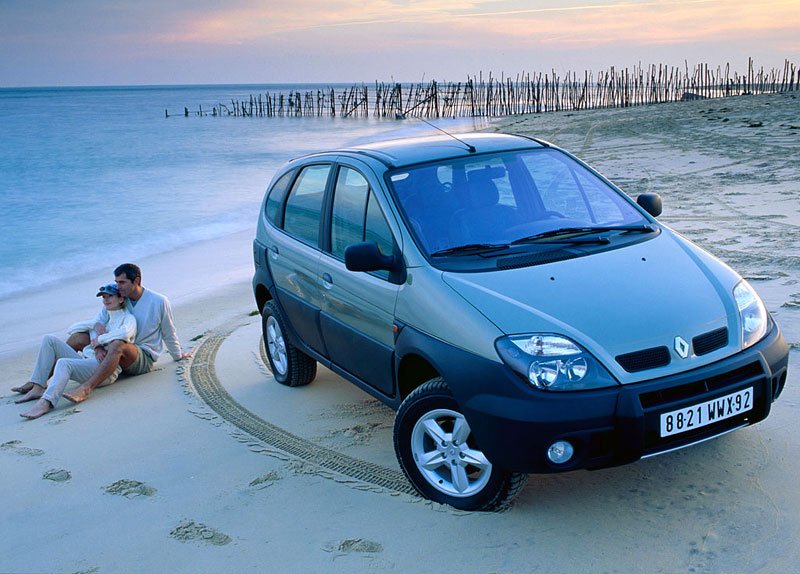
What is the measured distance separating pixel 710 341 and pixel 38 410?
4.81m

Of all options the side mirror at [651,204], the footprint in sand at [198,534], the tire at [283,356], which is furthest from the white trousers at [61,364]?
the side mirror at [651,204]

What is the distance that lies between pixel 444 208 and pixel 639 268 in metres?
1.10

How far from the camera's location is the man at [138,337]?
662 cm

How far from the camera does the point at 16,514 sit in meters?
4.38

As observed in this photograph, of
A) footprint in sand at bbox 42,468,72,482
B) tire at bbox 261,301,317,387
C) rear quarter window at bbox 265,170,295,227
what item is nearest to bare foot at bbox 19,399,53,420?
footprint in sand at bbox 42,468,72,482

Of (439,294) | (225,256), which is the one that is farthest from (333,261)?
(225,256)

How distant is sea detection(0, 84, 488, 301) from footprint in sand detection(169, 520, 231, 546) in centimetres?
1048

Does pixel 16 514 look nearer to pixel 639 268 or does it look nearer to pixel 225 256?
pixel 639 268

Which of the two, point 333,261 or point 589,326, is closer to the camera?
point 589,326

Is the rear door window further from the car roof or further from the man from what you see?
the man

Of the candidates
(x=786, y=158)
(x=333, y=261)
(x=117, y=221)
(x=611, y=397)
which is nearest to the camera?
(x=611, y=397)

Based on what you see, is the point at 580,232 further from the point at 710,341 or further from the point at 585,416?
the point at 585,416

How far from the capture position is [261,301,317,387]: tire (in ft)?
19.9

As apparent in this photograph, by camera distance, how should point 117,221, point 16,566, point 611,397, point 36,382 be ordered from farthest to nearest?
point 117,221 < point 36,382 < point 16,566 < point 611,397
